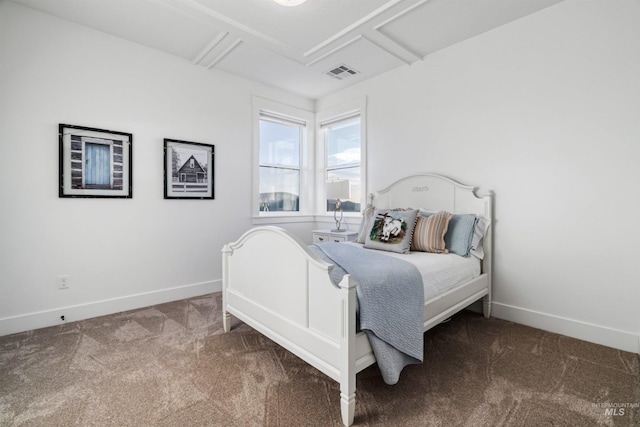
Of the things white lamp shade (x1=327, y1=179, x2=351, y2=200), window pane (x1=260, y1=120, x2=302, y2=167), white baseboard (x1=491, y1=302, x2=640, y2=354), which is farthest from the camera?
window pane (x1=260, y1=120, x2=302, y2=167)

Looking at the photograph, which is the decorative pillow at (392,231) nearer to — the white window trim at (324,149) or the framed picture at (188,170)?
the white window trim at (324,149)

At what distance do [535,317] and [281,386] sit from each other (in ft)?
7.21

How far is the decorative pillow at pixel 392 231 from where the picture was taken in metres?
2.56

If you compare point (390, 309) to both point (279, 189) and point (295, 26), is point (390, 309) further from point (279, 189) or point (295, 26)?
point (279, 189)

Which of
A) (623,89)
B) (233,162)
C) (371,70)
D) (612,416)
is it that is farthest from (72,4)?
(612,416)

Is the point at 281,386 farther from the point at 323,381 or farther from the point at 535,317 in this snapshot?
the point at 535,317

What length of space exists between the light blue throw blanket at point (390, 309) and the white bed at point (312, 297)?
8 centimetres

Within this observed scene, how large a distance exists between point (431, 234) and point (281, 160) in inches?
96.2

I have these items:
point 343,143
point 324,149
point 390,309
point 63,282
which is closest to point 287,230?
point 390,309

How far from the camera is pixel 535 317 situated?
2.58 m

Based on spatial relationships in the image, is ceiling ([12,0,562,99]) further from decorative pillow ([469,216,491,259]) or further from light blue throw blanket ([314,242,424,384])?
light blue throw blanket ([314,242,424,384])

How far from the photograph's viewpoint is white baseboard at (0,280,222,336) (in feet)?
8.06

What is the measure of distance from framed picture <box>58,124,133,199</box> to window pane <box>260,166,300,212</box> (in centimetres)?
159

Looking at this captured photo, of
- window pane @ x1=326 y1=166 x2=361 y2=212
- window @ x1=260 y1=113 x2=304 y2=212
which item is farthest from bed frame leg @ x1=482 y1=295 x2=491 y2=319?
window @ x1=260 y1=113 x2=304 y2=212
